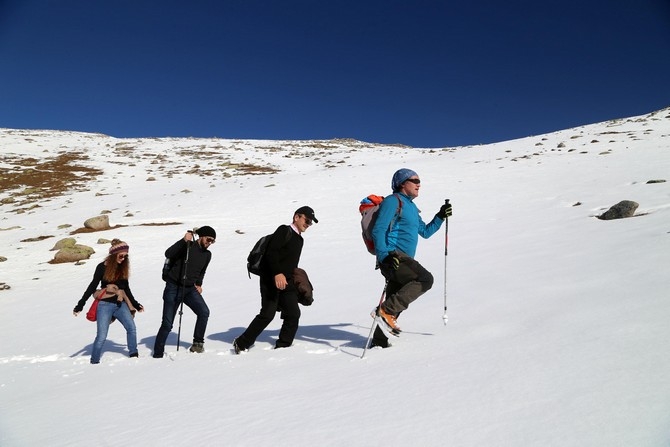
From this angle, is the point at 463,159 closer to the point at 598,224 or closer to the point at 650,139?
the point at 650,139

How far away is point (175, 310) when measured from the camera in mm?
6211

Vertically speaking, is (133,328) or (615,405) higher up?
(615,405)

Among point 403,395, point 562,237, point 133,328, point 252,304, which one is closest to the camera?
point 403,395

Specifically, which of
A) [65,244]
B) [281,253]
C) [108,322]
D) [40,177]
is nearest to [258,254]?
[281,253]

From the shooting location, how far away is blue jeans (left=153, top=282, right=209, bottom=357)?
6.00 meters

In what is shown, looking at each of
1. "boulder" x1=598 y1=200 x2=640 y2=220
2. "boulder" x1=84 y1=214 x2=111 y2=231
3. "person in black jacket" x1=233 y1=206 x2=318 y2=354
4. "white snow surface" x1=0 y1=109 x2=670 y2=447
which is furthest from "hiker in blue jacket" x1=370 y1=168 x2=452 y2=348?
"boulder" x1=84 y1=214 x2=111 y2=231

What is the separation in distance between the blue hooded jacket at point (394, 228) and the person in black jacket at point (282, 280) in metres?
1.10

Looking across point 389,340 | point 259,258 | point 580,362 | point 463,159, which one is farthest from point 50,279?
point 463,159

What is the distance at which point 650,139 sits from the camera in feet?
90.5

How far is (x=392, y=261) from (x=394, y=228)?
487 millimetres

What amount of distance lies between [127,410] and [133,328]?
2.91m

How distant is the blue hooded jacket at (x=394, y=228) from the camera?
14.3ft

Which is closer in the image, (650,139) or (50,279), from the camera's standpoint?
(50,279)

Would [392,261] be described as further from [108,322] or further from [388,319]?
[108,322]
